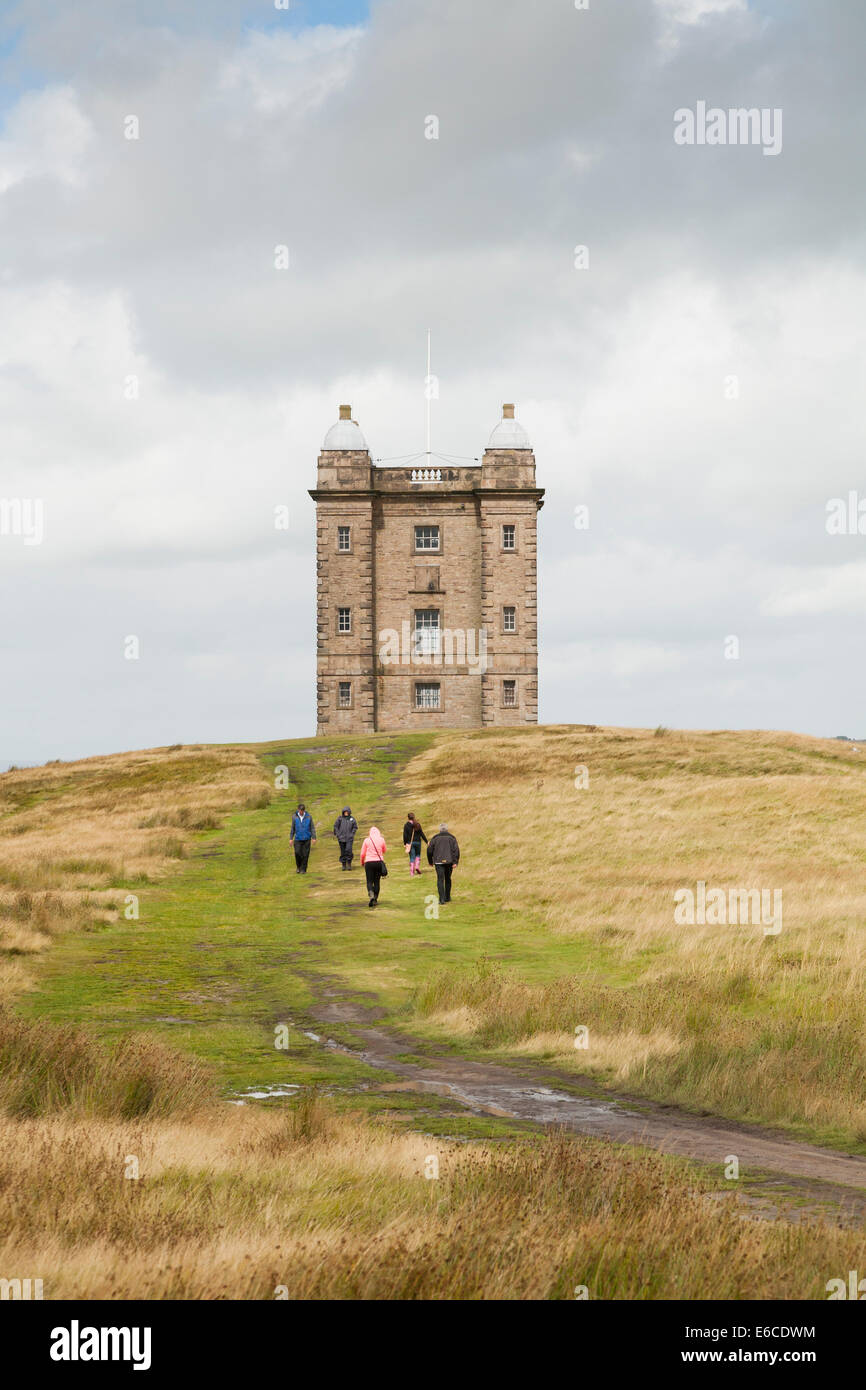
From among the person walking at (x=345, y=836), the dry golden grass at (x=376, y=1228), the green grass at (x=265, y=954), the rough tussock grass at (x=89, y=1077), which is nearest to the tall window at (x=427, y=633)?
the green grass at (x=265, y=954)

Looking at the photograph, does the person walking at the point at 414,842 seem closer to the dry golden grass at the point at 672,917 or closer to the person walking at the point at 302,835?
the dry golden grass at the point at 672,917

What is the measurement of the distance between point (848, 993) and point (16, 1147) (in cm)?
959

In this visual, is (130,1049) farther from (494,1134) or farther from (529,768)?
(529,768)

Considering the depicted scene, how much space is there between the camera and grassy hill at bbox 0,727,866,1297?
5738mm

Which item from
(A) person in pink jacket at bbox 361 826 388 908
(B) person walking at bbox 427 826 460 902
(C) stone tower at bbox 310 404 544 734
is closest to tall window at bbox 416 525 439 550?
(C) stone tower at bbox 310 404 544 734

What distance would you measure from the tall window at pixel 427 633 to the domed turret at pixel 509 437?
8.90 metres

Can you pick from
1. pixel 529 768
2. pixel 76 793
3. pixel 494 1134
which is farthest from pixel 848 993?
pixel 76 793

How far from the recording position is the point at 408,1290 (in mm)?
5246

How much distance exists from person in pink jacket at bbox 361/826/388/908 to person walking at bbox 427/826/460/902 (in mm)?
1097

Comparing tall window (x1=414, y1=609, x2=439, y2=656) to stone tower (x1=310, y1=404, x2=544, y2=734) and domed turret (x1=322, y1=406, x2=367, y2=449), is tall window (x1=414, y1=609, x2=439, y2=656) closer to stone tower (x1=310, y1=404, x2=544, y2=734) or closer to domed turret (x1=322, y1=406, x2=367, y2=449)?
stone tower (x1=310, y1=404, x2=544, y2=734)

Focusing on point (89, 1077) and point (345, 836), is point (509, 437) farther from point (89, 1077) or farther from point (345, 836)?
point (89, 1077)

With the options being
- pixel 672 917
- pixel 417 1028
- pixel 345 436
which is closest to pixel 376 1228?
pixel 417 1028

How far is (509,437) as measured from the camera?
60250 mm

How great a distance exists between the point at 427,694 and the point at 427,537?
7768 millimetres
